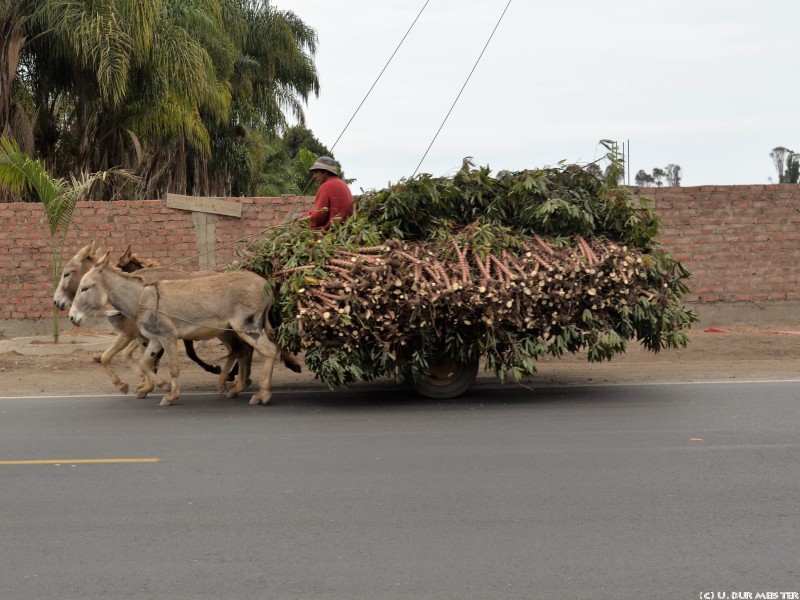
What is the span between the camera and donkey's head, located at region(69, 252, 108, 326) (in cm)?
1066

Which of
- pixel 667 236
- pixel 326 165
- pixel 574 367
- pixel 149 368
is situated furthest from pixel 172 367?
pixel 667 236

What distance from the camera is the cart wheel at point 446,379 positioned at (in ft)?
35.6

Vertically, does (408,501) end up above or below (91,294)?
below

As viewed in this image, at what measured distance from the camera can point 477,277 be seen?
9.95 m

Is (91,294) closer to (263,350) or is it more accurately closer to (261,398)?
(263,350)

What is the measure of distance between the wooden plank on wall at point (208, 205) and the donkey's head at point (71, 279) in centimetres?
564

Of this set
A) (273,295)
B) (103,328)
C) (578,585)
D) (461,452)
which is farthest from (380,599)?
(103,328)

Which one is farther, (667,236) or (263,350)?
(667,236)

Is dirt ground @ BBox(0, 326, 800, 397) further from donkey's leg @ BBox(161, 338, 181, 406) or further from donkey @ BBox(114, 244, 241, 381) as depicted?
donkey's leg @ BBox(161, 338, 181, 406)

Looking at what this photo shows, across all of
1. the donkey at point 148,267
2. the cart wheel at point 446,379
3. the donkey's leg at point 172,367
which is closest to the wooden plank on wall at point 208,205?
the donkey at point 148,267

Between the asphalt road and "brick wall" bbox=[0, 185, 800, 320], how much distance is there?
6.41 meters

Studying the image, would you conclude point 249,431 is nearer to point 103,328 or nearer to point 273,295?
point 273,295

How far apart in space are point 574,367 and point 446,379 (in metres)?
3.63

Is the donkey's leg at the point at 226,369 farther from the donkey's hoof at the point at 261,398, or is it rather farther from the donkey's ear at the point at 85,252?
the donkey's ear at the point at 85,252
